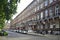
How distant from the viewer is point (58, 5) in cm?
4350

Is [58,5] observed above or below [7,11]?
above

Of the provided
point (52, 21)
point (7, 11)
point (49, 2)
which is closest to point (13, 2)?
point (7, 11)

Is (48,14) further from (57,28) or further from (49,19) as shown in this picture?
(57,28)

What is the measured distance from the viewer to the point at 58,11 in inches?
1689

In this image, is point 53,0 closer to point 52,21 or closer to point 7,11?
point 52,21

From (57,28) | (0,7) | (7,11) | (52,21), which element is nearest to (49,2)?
(52,21)

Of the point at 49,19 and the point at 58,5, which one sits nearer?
the point at 58,5

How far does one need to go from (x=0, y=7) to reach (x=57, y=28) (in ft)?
75.0

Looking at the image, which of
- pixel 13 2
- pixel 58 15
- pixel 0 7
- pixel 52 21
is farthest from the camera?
pixel 52 21

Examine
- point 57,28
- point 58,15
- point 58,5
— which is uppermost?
point 58,5

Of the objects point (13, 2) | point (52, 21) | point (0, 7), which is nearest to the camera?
point (0, 7)

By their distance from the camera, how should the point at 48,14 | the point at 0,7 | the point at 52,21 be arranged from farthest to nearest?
1. the point at 48,14
2. the point at 52,21
3. the point at 0,7

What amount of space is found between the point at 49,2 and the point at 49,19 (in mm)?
5291

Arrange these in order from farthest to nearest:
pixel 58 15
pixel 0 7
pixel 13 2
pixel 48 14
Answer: pixel 48 14
pixel 58 15
pixel 13 2
pixel 0 7
